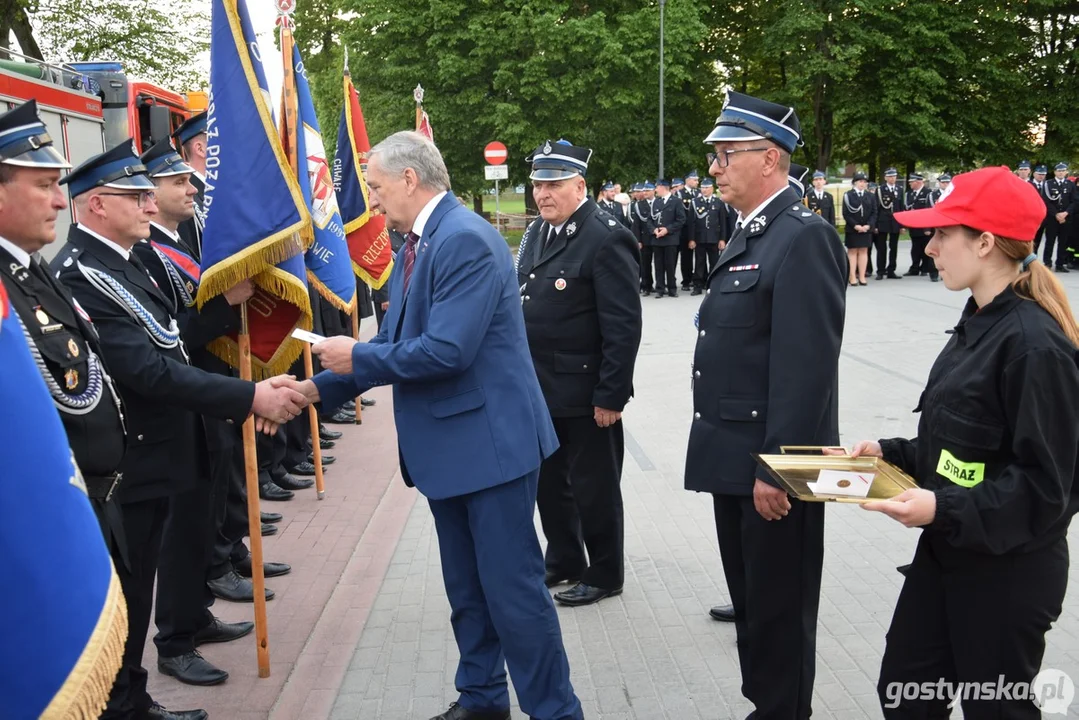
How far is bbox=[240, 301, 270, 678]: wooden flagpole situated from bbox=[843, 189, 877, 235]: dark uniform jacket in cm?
1749

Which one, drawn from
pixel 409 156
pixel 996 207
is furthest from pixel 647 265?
pixel 996 207

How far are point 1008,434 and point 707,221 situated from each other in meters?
18.3

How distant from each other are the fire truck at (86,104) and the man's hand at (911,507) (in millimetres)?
7786

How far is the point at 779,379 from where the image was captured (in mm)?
3307

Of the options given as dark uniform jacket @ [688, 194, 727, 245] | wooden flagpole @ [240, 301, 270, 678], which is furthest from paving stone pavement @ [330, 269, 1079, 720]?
dark uniform jacket @ [688, 194, 727, 245]

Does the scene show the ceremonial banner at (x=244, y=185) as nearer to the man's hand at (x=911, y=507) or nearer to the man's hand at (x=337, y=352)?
the man's hand at (x=337, y=352)

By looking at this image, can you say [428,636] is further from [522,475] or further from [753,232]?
[753,232]

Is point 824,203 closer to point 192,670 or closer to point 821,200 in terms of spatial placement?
point 821,200

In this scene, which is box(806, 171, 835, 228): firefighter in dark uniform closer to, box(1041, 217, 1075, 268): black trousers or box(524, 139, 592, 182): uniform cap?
box(1041, 217, 1075, 268): black trousers

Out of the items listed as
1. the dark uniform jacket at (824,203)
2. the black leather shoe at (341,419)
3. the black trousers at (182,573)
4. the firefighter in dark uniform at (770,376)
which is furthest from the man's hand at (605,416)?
the dark uniform jacket at (824,203)

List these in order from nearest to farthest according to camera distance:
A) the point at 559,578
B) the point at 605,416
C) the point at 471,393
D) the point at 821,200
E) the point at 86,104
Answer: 1. the point at 471,393
2. the point at 605,416
3. the point at 559,578
4. the point at 86,104
5. the point at 821,200

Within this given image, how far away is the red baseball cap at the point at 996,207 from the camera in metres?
2.68

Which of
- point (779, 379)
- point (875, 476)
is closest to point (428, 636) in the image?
point (779, 379)

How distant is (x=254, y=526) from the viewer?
14.7 ft
